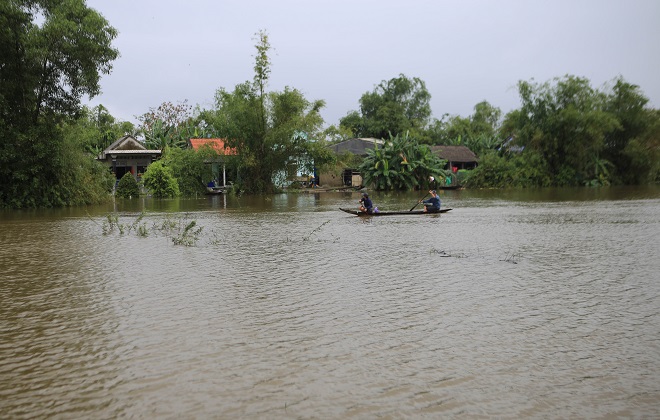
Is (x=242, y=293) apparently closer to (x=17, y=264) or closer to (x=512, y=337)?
(x=512, y=337)

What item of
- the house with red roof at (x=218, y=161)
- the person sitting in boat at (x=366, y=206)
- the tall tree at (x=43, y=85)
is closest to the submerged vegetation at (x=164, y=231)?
the person sitting in boat at (x=366, y=206)

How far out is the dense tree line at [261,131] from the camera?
2503 centimetres

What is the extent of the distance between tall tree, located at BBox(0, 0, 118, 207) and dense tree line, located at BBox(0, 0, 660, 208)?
5 cm

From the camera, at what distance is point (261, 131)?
133 feet

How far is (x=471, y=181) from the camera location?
51.7m

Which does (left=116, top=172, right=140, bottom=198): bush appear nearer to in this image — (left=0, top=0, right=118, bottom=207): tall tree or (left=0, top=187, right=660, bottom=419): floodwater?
(left=0, top=0, right=118, bottom=207): tall tree

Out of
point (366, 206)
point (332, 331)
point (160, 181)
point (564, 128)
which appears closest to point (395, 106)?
point (564, 128)

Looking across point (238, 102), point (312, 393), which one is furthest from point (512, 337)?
point (238, 102)

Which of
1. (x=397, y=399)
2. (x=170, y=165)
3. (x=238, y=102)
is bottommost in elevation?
(x=397, y=399)

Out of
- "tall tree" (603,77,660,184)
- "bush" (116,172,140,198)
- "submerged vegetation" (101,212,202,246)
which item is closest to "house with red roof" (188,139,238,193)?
"bush" (116,172,140,198)

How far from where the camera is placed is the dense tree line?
25.0m

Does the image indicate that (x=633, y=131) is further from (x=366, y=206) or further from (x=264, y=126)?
(x=366, y=206)

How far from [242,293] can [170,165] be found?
110 ft

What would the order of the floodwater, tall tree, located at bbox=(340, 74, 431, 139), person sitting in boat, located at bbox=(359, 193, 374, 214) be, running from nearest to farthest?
the floodwater → person sitting in boat, located at bbox=(359, 193, 374, 214) → tall tree, located at bbox=(340, 74, 431, 139)
